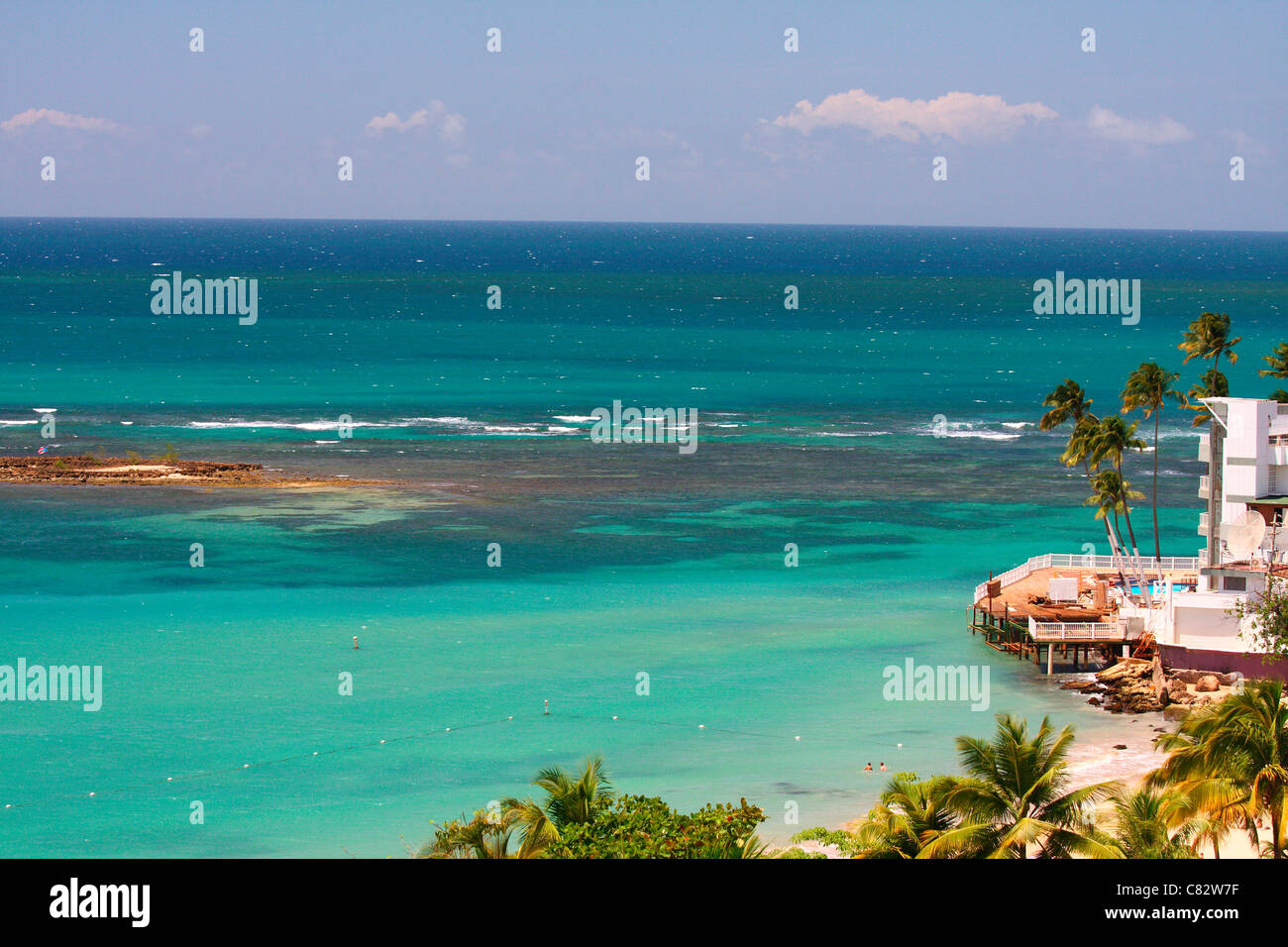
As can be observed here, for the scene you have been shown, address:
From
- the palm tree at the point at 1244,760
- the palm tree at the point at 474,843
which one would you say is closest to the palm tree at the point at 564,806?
the palm tree at the point at 474,843

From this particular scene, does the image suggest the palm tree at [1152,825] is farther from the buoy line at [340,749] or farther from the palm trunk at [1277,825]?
the buoy line at [340,749]

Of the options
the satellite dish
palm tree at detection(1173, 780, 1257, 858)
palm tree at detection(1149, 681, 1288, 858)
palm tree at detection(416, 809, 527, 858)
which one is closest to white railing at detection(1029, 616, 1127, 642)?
the satellite dish
